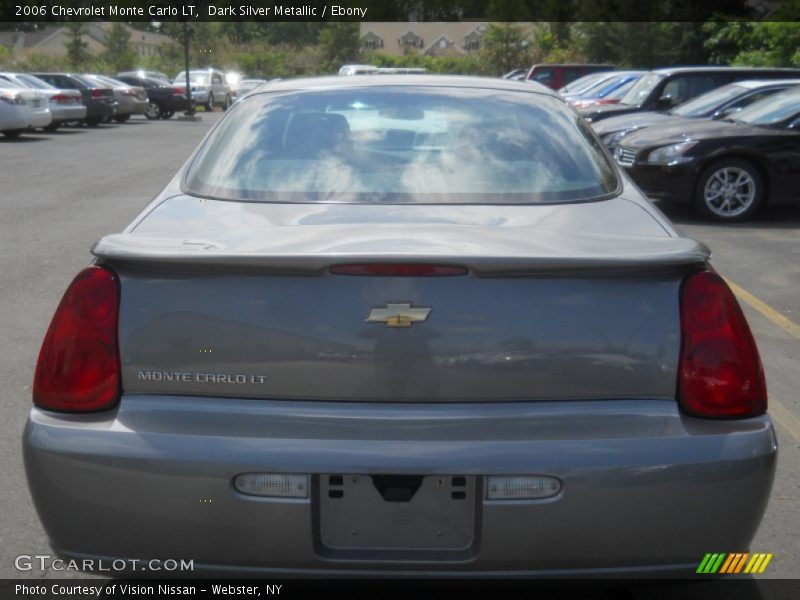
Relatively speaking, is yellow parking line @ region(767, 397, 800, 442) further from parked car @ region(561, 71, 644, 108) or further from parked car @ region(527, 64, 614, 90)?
parked car @ region(527, 64, 614, 90)

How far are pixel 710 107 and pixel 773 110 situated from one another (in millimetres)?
1737

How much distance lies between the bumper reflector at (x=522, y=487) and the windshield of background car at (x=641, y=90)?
16021 mm

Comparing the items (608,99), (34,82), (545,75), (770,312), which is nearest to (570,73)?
(545,75)

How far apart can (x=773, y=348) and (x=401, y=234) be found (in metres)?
4.45

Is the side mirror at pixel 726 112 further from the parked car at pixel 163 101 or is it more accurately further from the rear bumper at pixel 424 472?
the parked car at pixel 163 101

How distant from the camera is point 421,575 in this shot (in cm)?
285

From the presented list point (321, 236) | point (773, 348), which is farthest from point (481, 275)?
point (773, 348)

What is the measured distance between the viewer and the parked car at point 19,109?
2352 centimetres

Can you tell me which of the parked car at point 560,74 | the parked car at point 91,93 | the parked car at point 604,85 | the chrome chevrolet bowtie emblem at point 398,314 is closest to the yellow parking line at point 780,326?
the chrome chevrolet bowtie emblem at point 398,314

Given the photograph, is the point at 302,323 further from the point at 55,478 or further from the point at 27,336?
the point at 27,336

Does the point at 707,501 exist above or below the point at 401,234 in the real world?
below

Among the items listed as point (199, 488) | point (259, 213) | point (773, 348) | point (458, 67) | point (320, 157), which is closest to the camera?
point (199, 488)

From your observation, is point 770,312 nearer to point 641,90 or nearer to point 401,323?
point 401,323
